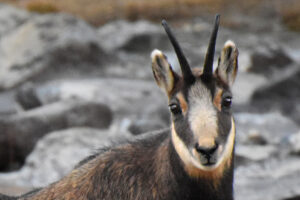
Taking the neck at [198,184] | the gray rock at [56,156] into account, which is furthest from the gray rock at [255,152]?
the neck at [198,184]

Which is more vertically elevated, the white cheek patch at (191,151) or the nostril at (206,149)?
the nostril at (206,149)

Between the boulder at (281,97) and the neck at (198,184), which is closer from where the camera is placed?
the neck at (198,184)

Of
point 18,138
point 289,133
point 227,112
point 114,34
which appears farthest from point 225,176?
point 114,34

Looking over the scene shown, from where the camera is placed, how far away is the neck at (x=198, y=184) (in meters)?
6.81

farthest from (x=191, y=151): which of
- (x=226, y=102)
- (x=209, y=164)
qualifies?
(x=226, y=102)

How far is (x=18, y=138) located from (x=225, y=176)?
11029 mm

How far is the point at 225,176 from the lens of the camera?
22.6ft

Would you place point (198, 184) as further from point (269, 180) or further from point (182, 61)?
point (269, 180)

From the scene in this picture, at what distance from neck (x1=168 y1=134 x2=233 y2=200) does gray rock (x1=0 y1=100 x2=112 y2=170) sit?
1068cm

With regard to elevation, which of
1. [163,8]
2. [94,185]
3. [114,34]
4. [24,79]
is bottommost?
[163,8]

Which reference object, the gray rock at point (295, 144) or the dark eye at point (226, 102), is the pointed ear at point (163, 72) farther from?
the gray rock at point (295, 144)

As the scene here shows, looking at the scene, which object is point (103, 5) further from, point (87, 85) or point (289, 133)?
point (289, 133)

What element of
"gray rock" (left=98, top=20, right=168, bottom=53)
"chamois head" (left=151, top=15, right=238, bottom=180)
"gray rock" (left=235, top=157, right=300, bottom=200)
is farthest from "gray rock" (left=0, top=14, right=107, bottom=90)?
"chamois head" (left=151, top=15, right=238, bottom=180)

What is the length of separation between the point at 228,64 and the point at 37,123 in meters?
11.0
